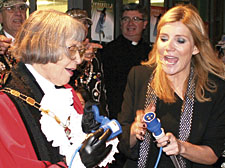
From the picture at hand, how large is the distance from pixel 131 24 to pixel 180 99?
2.01 metres

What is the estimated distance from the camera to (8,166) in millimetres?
1487

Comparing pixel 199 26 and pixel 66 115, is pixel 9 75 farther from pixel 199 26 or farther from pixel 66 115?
pixel 199 26

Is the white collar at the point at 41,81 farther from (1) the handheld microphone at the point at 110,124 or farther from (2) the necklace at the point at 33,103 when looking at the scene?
(1) the handheld microphone at the point at 110,124

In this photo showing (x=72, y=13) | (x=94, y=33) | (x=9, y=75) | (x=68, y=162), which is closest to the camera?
(x=68, y=162)

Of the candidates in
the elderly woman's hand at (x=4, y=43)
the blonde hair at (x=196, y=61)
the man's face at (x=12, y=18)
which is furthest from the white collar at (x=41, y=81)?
the man's face at (x=12, y=18)

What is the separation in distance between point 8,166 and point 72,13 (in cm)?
186

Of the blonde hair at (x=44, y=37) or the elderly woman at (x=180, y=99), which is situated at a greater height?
the blonde hair at (x=44, y=37)

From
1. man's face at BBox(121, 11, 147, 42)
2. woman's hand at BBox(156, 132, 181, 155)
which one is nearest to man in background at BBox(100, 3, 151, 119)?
man's face at BBox(121, 11, 147, 42)

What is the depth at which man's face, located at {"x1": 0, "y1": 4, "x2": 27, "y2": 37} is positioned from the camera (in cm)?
297

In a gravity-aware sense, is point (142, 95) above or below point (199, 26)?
below

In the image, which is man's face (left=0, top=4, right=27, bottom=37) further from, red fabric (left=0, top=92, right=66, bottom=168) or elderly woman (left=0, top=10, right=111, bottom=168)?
red fabric (left=0, top=92, right=66, bottom=168)

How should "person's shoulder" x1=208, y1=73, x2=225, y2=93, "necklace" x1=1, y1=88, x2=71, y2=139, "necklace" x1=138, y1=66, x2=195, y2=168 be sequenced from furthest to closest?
1. "person's shoulder" x1=208, y1=73, x2=225, y2=93
2. "necklace" x1=138, y1=66, x2=195, y2=168
3. "necklace" x1=1, y1=88, x2=71, y2=139

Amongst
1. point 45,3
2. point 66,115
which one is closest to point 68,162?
point 66,115

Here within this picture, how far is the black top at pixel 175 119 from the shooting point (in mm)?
2037
